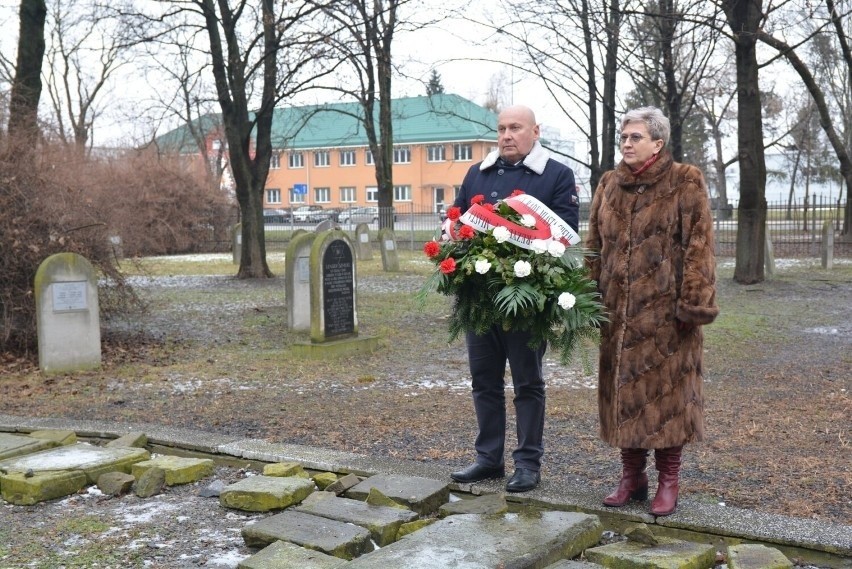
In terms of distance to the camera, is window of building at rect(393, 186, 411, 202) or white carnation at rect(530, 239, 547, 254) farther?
window of building at rect(393, 186, 411, 202)

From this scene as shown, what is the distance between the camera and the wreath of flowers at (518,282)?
4559 mm

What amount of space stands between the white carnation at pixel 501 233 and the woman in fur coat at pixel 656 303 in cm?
52

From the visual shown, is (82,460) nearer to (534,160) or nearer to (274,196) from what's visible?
(534,160)

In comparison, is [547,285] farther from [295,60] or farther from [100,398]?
[295,60]

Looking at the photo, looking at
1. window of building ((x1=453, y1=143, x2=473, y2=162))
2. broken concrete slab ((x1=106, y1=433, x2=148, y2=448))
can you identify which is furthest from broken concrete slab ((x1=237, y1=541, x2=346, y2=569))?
window of building ((x1=453, y1=143, x2=473, y2=162))

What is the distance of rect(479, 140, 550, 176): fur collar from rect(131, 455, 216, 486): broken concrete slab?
8.06 ft

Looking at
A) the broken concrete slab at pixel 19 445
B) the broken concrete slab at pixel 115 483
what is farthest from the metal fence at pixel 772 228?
the broken concrete slab at pixel 115 483

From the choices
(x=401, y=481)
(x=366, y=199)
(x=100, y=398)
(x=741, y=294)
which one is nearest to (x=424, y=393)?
(x=100, y=398)

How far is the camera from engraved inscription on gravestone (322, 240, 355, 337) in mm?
11062

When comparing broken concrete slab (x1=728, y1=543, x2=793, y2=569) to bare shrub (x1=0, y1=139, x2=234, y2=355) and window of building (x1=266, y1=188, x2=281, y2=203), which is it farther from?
window of building (x1=266, y1=188, x2=281, y2=203)

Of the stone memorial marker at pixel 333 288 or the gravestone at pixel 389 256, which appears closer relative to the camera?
the stone memorial marker at pixel 333 288

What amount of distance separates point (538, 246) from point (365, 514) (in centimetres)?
155

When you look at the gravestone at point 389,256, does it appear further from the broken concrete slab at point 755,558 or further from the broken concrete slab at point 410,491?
the broken concrete slab at point 755,558

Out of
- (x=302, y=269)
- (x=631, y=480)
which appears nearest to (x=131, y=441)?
(x=631, y=480)
